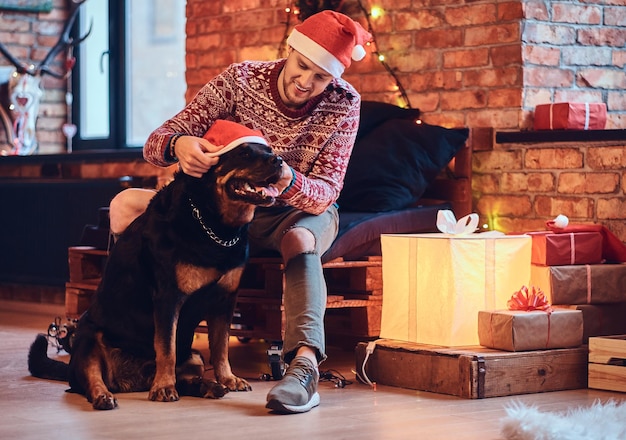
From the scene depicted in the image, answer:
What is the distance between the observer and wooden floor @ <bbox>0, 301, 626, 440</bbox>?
2.75 metres

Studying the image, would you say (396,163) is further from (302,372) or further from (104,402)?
(104,402)

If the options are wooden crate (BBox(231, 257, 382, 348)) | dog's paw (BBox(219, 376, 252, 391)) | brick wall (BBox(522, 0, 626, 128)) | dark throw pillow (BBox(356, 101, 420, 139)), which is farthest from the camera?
dark throw pillow (BBox(356, 101, 420, 139))

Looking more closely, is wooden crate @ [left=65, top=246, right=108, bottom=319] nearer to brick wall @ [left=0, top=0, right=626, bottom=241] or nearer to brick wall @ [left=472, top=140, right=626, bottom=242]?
brick wall @ [left=0, top=0, right=626, bottom=241]

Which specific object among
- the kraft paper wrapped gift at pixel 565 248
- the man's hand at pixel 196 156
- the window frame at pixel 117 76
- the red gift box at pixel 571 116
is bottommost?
the kraft paper wrapped gift at pixel 565 248

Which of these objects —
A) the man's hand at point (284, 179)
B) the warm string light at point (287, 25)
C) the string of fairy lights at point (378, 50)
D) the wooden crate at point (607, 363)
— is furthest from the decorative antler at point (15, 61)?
the wooden crate at point (607, 363)

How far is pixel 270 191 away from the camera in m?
3.15

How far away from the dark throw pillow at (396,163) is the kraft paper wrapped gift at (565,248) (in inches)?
25.3

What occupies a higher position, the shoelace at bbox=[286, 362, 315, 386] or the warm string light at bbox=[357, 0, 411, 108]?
the warm string light at bbox=[357, 0, 411, 108]

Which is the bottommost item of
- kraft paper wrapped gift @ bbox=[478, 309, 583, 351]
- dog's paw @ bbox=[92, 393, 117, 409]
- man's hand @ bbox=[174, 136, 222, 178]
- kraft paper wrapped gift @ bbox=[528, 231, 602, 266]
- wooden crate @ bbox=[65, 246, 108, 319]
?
dog's paw @ bbox=[92, 393, 117, 409]

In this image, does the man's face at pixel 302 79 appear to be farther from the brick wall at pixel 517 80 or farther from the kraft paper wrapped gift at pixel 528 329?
the brick wall at pixel 517 80

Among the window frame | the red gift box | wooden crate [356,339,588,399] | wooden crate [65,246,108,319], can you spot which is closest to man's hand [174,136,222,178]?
wooden crate [356,339,588,399]

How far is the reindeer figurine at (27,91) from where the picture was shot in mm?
6379

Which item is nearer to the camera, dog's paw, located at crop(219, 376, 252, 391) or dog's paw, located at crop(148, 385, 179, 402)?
dog's paw, located at crop(148, 385, 179, 402)

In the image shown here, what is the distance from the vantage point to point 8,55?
6336mm
